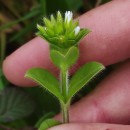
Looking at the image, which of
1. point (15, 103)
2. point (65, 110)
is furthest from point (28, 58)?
point (65, 110)

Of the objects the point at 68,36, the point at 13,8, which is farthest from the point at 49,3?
the point at 68,36

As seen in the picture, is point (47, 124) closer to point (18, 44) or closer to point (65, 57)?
point (65, 57)

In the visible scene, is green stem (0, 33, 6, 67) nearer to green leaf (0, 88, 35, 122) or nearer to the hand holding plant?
green leaf (0, 88, 35, 122)

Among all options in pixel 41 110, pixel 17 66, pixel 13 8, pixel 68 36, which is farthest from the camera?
pixel 13 8

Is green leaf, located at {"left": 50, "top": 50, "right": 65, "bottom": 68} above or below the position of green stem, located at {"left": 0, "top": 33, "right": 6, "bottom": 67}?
below

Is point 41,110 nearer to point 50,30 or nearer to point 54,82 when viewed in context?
point 54,82

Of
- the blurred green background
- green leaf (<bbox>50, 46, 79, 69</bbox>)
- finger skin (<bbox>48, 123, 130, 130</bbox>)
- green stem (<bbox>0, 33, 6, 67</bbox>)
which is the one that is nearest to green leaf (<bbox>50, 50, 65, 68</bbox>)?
green leaf (<bbox>50, 46, 79, 69</bbox>)
